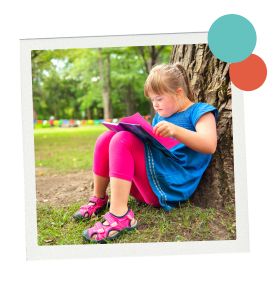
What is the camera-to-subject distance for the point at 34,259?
1360 mm

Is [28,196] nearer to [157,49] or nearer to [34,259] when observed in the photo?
[34,259]

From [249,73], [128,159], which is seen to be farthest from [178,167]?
[249,73]

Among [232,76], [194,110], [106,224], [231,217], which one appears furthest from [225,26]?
[106,224]

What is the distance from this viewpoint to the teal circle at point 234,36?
1.25 metres

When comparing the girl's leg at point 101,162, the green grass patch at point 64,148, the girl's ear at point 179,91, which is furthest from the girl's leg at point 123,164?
the green grass patch at point 64,148

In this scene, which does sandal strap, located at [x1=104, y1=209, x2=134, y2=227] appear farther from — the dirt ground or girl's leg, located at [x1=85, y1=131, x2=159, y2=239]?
the dirt ground

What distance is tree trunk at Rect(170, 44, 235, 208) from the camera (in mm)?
1438

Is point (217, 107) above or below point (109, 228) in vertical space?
above

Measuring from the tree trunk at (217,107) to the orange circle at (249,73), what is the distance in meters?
0.10

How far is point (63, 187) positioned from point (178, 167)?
0.71 metres

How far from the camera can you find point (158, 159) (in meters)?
1.43

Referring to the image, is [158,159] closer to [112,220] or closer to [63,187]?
[112,220]

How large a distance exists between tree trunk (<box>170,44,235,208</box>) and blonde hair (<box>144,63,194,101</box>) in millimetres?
78

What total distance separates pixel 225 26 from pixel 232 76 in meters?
0.17
